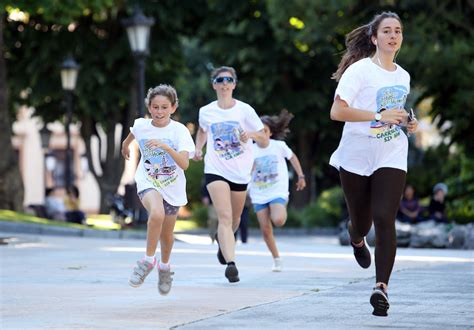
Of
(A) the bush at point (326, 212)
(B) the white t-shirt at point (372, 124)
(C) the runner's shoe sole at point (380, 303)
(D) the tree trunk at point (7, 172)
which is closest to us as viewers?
(C) the runner's shoe sole at point (380, 303)

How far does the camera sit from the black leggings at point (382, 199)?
29.1ft

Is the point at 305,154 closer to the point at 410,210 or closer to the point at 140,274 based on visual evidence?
the point at 410,210

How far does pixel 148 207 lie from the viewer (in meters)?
10.5

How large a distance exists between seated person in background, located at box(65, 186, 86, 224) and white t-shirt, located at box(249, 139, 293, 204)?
15.7 m

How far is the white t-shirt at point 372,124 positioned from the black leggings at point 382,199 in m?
0.06

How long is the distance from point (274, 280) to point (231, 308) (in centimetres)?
284

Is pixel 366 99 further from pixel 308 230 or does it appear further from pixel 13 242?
pixel 308 230

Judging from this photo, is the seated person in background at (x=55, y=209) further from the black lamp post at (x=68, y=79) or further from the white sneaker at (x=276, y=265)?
the white sneaker at (x=276, y=265)

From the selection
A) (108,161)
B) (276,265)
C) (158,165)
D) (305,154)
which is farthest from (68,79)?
(158,165)

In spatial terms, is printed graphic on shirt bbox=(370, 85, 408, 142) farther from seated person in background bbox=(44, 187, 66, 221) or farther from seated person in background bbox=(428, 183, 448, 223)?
seated person in background bbox=(44, 187, 66, 221)

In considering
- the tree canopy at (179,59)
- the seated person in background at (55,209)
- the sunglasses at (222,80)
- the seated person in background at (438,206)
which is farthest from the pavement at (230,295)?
the tree canopy at (179,59)

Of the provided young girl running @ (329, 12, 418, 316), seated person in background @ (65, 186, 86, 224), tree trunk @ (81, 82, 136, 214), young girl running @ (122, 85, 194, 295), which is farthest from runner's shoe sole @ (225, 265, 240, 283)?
tree trunk @ (81, 82, 136, 214)

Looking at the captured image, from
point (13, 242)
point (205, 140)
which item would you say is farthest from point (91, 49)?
point (205, 140)

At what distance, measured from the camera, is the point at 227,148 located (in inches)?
495
